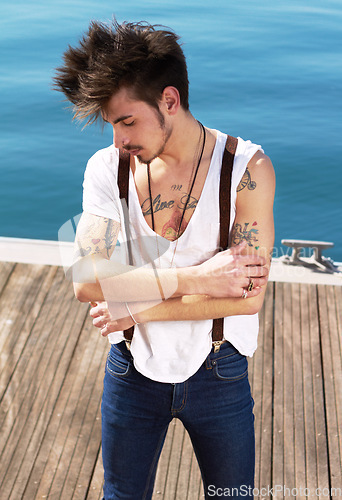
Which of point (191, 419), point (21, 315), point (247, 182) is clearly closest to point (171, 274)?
point (247, 182)

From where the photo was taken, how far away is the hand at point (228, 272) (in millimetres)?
1547

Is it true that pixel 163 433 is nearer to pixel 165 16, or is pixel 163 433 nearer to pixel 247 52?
pixel 247 52

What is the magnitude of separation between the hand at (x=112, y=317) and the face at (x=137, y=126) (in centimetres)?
42

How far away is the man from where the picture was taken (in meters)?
1.54

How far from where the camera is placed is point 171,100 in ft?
4.96

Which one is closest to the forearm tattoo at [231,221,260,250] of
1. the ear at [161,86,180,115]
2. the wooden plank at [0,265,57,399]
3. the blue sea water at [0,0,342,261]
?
the ear at [161,86,180,115]

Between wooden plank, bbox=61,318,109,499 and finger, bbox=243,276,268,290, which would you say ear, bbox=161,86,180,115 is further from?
wooden plank, bbox=61,318,109,499

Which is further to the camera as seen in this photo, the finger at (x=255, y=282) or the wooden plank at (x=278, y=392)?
the wooden plank at (x=278, y=392)

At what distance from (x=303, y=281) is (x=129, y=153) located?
6.33ft

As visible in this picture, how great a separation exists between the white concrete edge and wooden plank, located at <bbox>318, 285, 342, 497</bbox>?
11cm

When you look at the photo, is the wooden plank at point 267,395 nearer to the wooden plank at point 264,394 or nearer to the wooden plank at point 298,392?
the wooden plank at point 264,394

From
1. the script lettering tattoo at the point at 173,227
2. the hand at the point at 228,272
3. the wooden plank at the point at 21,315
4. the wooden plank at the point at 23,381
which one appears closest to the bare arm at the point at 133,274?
the hand at the point at 228,272

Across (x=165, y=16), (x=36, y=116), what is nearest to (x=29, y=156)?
(x=36, y=116)

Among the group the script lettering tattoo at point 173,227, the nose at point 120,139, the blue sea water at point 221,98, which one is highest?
the blue sea water at point 221,98
